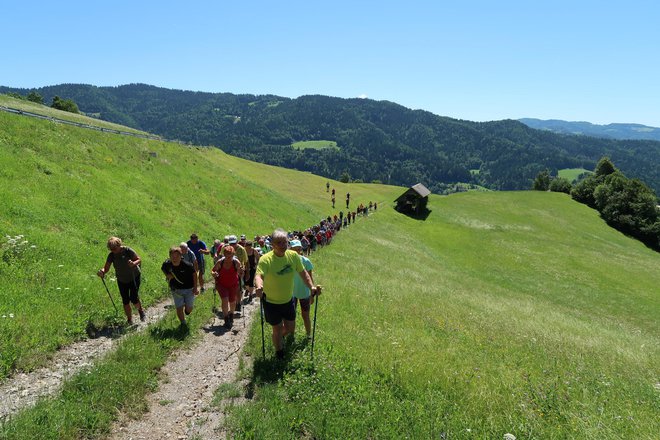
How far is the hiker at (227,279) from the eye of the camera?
457 inches

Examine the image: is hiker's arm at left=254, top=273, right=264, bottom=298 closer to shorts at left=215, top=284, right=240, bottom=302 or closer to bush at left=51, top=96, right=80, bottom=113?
shorts at left=215, top=284, right=240, bottom=302

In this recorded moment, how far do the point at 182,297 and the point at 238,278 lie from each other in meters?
1.82

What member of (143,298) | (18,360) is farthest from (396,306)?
(18,360)

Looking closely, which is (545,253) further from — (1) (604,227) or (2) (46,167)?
(2) (46,167)

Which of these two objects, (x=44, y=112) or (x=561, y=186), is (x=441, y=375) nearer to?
(x=44, y=112)

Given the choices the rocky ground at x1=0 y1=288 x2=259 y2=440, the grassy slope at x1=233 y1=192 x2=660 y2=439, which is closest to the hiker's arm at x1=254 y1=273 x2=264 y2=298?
the grassy slope at x1=233 y1=192 x2=660 y2=439

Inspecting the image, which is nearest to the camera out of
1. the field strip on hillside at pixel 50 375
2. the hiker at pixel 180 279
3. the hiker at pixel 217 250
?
the field strip on hillside at pixel 50 375

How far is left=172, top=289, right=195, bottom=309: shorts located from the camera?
10.8 m

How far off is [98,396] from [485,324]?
42.0ft

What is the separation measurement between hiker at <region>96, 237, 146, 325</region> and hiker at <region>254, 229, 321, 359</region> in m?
4.87

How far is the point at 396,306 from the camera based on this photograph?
1498cm

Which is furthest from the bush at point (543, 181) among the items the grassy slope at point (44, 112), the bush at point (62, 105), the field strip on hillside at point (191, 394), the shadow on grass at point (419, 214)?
the bush at point (62, 105)

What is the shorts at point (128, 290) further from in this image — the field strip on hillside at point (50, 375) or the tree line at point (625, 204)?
the tree line at point (625, 204)

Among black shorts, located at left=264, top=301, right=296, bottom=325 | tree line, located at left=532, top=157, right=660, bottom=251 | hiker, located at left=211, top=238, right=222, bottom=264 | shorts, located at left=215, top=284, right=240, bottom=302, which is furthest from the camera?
tree line, located at left=532, top=157, right=660, bottom=251
